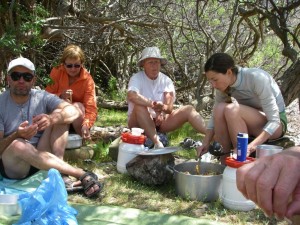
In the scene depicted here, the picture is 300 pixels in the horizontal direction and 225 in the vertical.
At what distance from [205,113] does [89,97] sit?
2866 millimetres

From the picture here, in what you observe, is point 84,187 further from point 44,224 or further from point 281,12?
point 281,12

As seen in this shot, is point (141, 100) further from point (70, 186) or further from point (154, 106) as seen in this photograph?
point (70, 186)

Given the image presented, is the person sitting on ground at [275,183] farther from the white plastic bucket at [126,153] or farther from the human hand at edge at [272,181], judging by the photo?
the white plastic bucket at [126,153]

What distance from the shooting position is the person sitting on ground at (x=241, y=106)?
3.34 m

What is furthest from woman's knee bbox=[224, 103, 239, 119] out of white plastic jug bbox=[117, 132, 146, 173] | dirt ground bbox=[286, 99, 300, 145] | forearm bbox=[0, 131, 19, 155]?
dirt ground bbox=[286, 99, 300, 145]

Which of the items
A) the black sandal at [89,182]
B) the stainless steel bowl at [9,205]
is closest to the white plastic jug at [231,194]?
the black sandal at [89,182]

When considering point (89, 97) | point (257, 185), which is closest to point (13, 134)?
point (89, 97)

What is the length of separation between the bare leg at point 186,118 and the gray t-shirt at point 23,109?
1197 millimetres

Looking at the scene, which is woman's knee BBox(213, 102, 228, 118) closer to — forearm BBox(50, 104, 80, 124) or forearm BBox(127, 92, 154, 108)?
forearm BBox(127, 92, 154, 108)

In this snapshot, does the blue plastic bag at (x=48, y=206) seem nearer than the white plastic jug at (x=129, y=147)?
Yes

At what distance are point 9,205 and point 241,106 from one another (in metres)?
1.86

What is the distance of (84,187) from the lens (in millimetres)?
3215

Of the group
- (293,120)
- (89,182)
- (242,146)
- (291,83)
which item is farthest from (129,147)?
(293,120)

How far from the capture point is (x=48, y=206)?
2.38m
